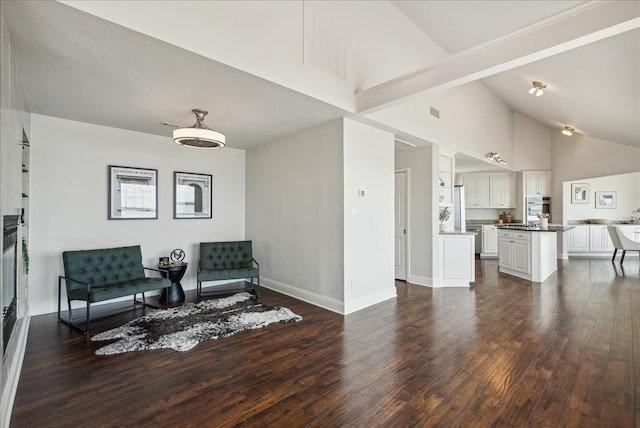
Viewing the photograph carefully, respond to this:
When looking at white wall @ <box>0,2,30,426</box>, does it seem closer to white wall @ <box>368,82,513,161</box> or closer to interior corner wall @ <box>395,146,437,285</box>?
white wall @ <box>368,82,513,161</box>

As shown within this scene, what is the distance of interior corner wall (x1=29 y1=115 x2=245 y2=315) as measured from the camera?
153 inches

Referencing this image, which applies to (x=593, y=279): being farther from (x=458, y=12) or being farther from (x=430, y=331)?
(x=458, y=12)

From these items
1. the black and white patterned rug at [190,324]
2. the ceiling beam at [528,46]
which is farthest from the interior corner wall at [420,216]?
the black and white patterned rug at [190,324]

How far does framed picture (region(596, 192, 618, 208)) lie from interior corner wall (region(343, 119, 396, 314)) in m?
8.41

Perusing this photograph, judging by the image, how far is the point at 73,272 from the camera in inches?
145

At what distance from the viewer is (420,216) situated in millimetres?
5430

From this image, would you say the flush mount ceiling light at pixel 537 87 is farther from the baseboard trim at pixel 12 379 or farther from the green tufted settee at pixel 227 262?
the baseboard trim at pixel 12 379

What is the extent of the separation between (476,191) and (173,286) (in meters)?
8.40

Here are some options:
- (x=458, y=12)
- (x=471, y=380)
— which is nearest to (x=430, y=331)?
(x=471, y=380)

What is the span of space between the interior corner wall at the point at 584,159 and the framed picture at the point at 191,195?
8956 millimetres

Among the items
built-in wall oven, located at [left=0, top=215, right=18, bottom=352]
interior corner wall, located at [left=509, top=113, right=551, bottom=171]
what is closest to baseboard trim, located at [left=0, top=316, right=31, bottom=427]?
built-in wall oven, located at [left=0, top=215, right=18, bottom=352]

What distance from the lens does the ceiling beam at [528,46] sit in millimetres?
2070

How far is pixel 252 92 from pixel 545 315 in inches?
172

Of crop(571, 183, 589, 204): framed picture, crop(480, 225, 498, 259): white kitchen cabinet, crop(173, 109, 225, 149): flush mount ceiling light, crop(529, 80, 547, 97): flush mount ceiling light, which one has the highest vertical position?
crop(529, 80, 547, 97): flush mount ceiling light
